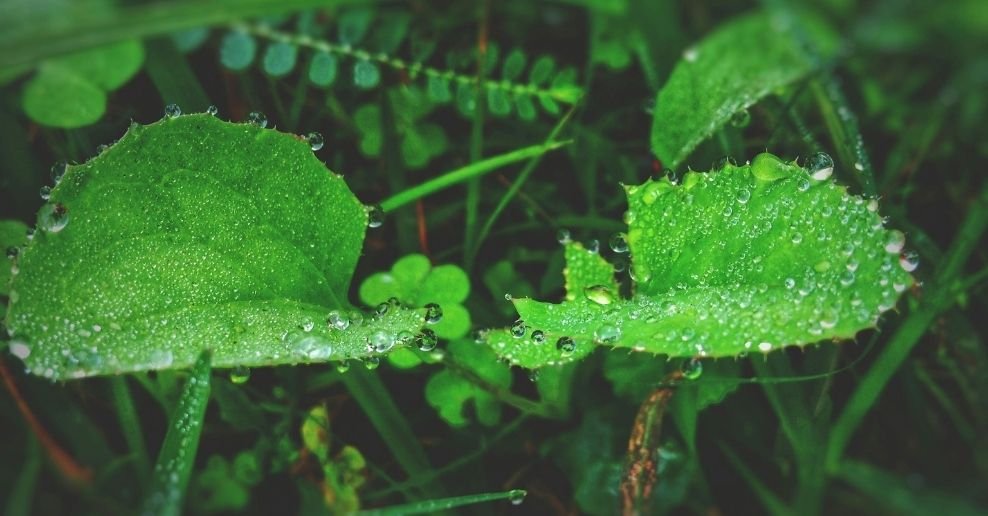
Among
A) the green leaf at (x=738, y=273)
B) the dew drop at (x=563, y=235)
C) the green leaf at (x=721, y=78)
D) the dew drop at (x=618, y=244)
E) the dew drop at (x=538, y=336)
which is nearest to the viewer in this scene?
the green leaf at (x=721, y=78)

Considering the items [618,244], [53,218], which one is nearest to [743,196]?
[618,244]

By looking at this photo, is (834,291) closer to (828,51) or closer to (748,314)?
(748,314)

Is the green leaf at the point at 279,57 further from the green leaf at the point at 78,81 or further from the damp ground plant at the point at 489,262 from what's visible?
the green leaf at the point at 78,81

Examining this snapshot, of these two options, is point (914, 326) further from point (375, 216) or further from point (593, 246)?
point (375, 216)

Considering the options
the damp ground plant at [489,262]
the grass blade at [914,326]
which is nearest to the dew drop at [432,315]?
the damp ground plant at [489,262]

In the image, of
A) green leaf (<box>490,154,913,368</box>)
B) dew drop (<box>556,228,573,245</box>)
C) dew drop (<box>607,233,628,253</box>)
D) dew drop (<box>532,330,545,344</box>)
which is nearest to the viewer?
green leaf (<box>490,154,913,368</box>)

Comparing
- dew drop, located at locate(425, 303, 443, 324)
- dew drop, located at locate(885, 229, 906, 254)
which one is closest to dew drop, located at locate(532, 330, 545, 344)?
dew drop, located at locate(425, 303, 443, 324)

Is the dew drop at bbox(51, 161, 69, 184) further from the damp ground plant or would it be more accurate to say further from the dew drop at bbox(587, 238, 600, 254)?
the dew drop at bbox(587, 238, 600, 254)

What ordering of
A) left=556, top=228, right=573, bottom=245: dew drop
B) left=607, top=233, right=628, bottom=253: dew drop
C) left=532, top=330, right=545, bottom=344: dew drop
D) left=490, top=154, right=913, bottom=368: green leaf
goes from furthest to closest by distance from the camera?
left=556, top=228, right=573, bottom=245: dew drop → left=607, top=233, right=628, bottom=253: dew drop → left=532, top=330, right=545, bottom=344: dew drop → left=490, top=154, right=913, bottom=368: green leaf
